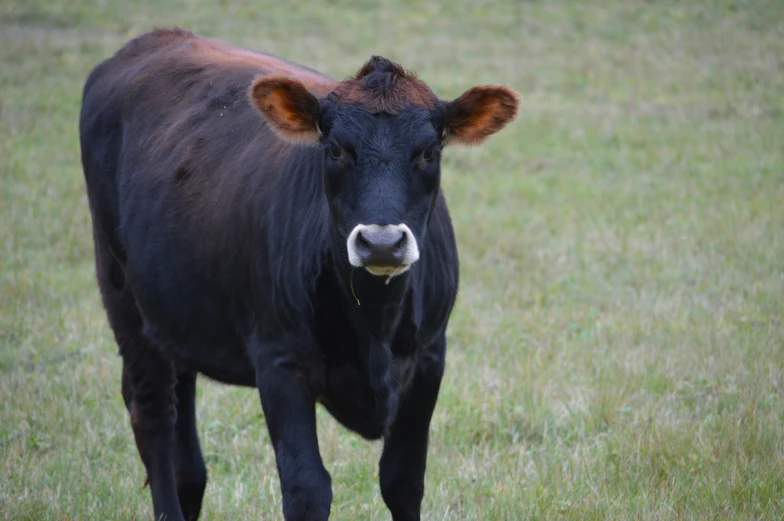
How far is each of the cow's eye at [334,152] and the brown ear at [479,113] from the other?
0.51 meters

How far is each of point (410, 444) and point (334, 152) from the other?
135 centimetres

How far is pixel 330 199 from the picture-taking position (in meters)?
4.20

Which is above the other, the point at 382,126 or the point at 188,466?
the point at 382,126

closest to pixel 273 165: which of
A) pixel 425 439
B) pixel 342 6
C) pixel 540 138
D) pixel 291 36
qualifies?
pixel 425 439

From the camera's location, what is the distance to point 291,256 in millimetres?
4457

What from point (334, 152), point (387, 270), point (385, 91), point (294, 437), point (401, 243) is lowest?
point (294, 437)

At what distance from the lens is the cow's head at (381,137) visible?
3838 mm

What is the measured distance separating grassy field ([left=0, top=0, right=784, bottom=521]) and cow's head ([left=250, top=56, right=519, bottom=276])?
72.3 inches

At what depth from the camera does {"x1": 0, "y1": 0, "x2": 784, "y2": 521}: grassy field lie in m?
5.57

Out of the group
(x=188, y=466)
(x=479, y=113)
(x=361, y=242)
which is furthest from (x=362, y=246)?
(x=188, y=466)

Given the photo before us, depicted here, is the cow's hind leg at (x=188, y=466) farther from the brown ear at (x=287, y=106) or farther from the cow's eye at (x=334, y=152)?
the cow's eye at (x=334, y=152)

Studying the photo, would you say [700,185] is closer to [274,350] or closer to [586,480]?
[586,480]

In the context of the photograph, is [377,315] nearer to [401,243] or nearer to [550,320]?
[401,243]

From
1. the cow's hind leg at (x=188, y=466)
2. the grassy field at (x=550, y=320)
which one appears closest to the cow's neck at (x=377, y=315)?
the grassy field at (x=550, y=320)
